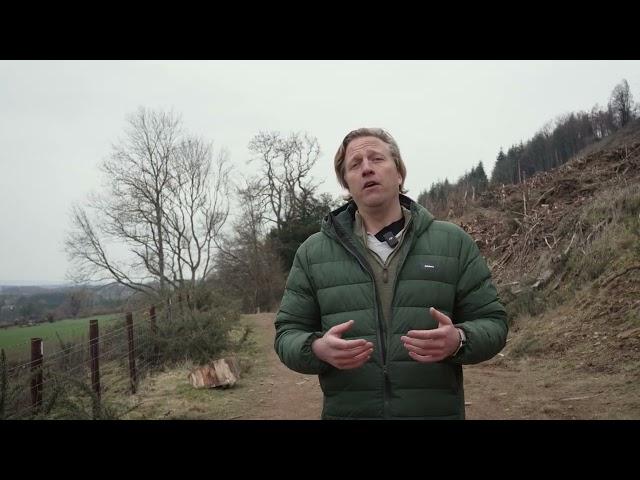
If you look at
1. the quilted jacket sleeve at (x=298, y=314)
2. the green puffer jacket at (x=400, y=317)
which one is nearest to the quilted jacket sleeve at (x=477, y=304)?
the green puffer jacket at (x=400, y=317)

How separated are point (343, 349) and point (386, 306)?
268mm

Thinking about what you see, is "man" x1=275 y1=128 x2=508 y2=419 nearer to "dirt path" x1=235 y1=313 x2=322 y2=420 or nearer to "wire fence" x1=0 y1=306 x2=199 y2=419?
"dirt path" x1=235 y1=313 x2=322 y2=420

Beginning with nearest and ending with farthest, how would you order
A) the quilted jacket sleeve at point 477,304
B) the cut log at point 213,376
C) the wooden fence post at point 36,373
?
the quilted jacket sleeve at point 477,304
the wooden fence post at point 36,373
the cut log at point 213,376

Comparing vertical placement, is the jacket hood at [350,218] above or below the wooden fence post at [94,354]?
above

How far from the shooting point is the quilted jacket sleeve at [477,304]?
133 cm

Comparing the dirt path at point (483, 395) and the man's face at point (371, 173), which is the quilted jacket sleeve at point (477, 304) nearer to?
the man's face at point (371, 173)

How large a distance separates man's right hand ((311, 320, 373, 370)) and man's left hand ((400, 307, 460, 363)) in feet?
0.39

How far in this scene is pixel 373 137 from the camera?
1582 mm

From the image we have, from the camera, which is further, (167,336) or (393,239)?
(167,336)

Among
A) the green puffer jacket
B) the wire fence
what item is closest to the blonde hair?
the green puffer jacket
